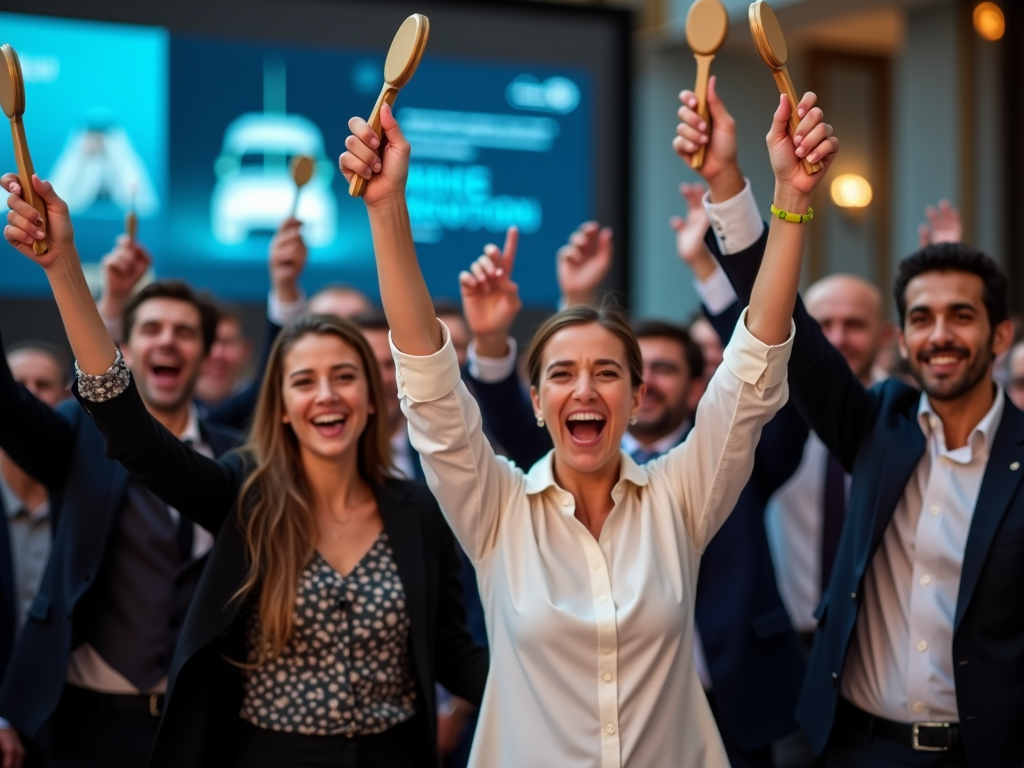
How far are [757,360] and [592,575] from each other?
1.45 feet

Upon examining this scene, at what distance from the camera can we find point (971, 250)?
2.46m

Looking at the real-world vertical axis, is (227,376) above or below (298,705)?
above

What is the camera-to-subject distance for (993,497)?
2.30 meters

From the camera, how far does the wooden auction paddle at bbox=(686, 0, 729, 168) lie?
209 cm

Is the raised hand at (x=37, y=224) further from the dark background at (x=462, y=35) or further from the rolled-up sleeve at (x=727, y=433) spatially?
the dark background at (x=462, y=35)

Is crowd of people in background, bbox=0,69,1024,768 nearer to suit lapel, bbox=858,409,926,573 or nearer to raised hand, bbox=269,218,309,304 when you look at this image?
suit lapel, bbox=858,409,926,573

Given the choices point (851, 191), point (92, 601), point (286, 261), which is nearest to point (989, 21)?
point (851, 191)

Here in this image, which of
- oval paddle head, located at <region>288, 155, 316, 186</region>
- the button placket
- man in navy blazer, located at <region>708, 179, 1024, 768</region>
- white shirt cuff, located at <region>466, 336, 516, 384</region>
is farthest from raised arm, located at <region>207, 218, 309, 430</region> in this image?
the button placket

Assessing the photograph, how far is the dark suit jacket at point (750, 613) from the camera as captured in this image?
8.57ft

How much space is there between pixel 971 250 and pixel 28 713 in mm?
2122

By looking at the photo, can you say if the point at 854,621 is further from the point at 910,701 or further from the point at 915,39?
the point at 915,39

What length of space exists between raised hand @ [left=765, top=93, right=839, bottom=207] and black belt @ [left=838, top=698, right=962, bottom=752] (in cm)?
103

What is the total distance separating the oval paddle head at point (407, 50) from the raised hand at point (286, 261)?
53.7 inches

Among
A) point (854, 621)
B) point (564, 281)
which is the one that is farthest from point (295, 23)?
point (854, 621)
